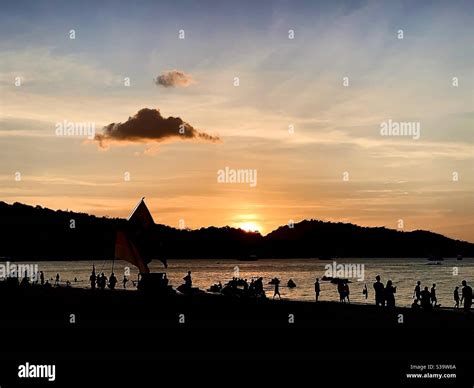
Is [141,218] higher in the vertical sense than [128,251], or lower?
higher

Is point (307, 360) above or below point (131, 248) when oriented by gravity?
below

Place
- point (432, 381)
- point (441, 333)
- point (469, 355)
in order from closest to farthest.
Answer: point (432, 381) < point (469, 355) < point (441, 333)

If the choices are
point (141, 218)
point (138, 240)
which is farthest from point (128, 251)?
point (141, 218)

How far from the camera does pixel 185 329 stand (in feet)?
89.1

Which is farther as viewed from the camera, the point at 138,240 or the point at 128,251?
the point at 128,251

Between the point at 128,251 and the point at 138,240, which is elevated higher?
the point at 138,240

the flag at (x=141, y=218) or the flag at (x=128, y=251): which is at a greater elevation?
the flag at (x=141, y=218)

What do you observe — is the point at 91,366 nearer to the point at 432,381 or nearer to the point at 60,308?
the point at 432,381

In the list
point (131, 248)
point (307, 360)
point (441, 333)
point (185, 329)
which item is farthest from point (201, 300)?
point (307, 360)

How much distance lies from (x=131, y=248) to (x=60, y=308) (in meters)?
5.74

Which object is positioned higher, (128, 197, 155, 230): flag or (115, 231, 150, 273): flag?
(128, 197, 155, 230): flag

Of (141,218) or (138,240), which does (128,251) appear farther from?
(141,218)

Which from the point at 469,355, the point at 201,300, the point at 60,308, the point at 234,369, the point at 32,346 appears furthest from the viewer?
the point at 201,300

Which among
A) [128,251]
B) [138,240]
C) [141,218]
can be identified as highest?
[141,218]
